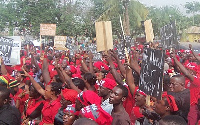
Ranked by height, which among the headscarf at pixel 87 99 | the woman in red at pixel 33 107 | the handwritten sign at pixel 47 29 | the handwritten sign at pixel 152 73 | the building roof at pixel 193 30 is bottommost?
the woman in red at pixel 33 107

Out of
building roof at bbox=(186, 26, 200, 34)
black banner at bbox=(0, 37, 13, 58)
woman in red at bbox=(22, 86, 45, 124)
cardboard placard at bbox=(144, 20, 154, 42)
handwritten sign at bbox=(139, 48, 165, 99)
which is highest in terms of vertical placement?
building roof at bbox=(186, 26, 200, 34)

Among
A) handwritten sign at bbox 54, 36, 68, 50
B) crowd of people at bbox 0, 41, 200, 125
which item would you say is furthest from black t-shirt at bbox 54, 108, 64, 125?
handwritten sign at bbox 54, 36, 68, 50

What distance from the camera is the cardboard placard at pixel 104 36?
6848 mm

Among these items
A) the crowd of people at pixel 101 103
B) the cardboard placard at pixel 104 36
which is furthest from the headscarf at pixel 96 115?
the cardboard placard at pixel 104 36

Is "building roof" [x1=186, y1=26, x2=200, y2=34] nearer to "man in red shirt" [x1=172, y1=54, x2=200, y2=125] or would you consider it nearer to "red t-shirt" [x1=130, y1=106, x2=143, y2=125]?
"man in red shirt" [x1=172, y1=54, x2=200, y2=125]

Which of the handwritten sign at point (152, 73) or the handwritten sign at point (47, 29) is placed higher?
the handwritten sign at point (47, 29)

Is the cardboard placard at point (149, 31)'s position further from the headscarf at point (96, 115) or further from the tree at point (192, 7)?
the tree at point (192, 7)

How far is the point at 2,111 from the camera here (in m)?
3.70

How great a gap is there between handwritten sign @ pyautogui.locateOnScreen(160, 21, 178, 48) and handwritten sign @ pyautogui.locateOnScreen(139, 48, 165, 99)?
350 centimetres

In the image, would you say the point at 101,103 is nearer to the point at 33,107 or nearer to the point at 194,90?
the point at 33,107

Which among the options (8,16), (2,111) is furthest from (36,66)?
(8,16)

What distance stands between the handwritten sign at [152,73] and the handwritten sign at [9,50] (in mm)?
4541

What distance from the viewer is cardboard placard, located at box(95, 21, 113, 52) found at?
685 centimetres

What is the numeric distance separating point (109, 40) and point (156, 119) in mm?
4166
